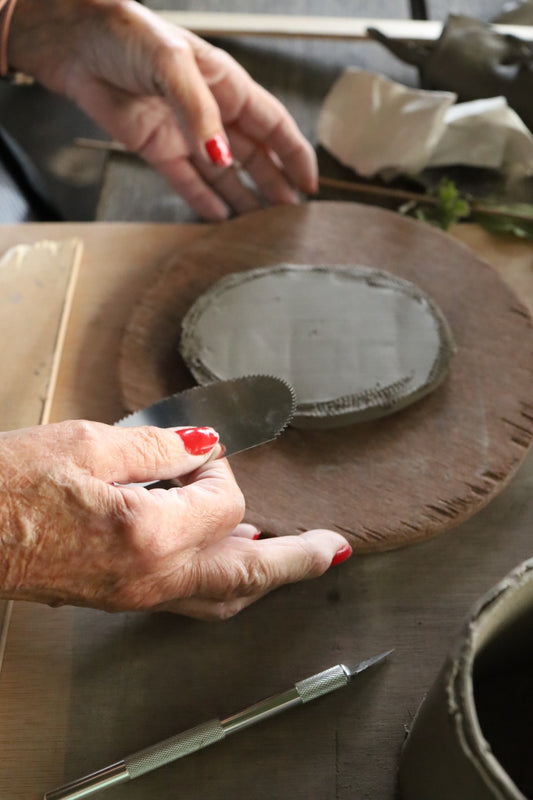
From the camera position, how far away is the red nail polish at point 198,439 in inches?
35.4

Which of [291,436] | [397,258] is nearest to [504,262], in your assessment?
[397,258]

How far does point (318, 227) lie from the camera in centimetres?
133

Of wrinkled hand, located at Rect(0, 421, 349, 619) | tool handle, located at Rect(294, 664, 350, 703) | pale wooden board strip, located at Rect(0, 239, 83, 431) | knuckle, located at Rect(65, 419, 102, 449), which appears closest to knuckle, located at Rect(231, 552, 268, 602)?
wrinkled hand, located at Rect(0, 421, 349, 619)

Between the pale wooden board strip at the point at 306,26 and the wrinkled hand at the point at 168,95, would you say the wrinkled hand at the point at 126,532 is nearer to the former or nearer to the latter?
the wrinkled hand at the point at 168,95

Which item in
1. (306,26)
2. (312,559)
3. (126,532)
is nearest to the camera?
(126,532)

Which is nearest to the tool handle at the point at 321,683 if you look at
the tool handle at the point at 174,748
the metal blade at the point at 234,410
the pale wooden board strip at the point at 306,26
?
the tool handle at the point at 174,748

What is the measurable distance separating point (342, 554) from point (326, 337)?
0.36 meters

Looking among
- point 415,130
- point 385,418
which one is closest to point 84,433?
point 385,418

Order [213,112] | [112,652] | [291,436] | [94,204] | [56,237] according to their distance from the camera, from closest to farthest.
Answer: [112,652] → [291,436] → [213,112] → [56,237] → [94,204]

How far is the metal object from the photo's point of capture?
2.64 ft

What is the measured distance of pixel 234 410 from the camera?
1.00m

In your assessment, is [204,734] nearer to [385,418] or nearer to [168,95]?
[385,418]

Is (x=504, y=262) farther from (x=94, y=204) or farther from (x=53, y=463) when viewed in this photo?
(x=94, y=204)

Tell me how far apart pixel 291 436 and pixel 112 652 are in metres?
0.38
